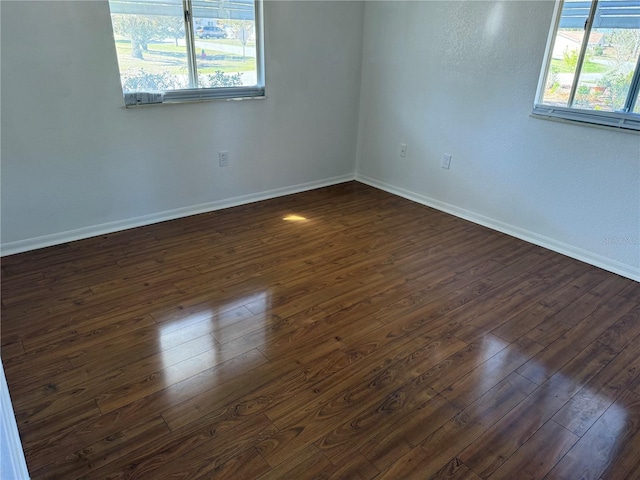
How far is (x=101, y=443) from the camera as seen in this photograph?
1.56m

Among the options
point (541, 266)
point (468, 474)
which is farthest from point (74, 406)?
point (541, 266)

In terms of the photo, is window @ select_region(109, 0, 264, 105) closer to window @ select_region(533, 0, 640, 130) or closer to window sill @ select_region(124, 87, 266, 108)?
window sill @ select_region(124, 87, 266, 108)

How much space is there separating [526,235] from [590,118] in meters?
0.90

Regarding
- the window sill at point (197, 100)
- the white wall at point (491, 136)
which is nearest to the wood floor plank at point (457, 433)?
the white wall at point (491, 136)

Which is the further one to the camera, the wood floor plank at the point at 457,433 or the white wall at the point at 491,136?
the white wall at the point at 491,136

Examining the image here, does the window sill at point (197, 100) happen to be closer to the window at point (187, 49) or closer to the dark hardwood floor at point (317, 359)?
the window at point (187, 49)

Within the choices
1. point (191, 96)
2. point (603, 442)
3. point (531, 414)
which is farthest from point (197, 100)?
point (603, 442)

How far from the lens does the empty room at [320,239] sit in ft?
5.38

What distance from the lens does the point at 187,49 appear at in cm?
312

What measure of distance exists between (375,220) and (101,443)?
2.50m

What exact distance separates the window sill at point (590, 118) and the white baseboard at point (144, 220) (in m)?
2.00

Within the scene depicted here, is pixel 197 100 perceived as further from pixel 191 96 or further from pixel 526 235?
pixel 526 235

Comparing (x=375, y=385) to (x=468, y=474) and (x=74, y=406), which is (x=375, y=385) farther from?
(x=74, y=406)

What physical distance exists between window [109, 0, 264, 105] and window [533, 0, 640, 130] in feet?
6.98
